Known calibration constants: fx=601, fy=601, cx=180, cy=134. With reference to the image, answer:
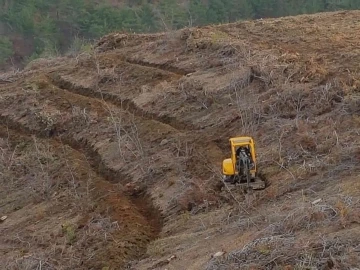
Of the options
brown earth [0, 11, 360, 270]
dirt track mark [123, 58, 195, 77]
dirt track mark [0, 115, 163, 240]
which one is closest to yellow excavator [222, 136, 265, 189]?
brown earth [0, 11, 360, 270]

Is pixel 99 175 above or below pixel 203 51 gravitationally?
below

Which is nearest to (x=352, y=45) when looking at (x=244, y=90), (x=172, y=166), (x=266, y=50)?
(x=266, y=50)

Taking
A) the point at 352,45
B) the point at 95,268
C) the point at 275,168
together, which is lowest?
the point at 95,268

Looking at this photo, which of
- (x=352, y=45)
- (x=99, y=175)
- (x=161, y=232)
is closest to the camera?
(x=161, y=232)

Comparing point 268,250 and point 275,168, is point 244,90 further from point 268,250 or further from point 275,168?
point 268,250

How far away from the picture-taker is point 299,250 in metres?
5.63

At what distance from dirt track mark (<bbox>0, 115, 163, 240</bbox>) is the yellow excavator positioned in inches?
51.2

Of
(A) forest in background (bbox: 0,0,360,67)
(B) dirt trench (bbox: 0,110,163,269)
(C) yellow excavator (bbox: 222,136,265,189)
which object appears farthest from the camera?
(A) forest in background (bbox: 0,0,360,67)

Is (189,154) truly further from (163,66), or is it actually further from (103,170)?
(163,66)

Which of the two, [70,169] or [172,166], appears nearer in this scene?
[172,166]

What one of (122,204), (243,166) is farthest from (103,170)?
(243,166)

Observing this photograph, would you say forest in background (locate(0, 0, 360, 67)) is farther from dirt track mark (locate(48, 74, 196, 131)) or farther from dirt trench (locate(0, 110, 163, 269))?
dirt trench (locate(0, 110, 163, 269))

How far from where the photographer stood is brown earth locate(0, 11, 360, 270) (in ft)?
22.7

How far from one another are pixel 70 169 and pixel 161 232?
11.4 feet
